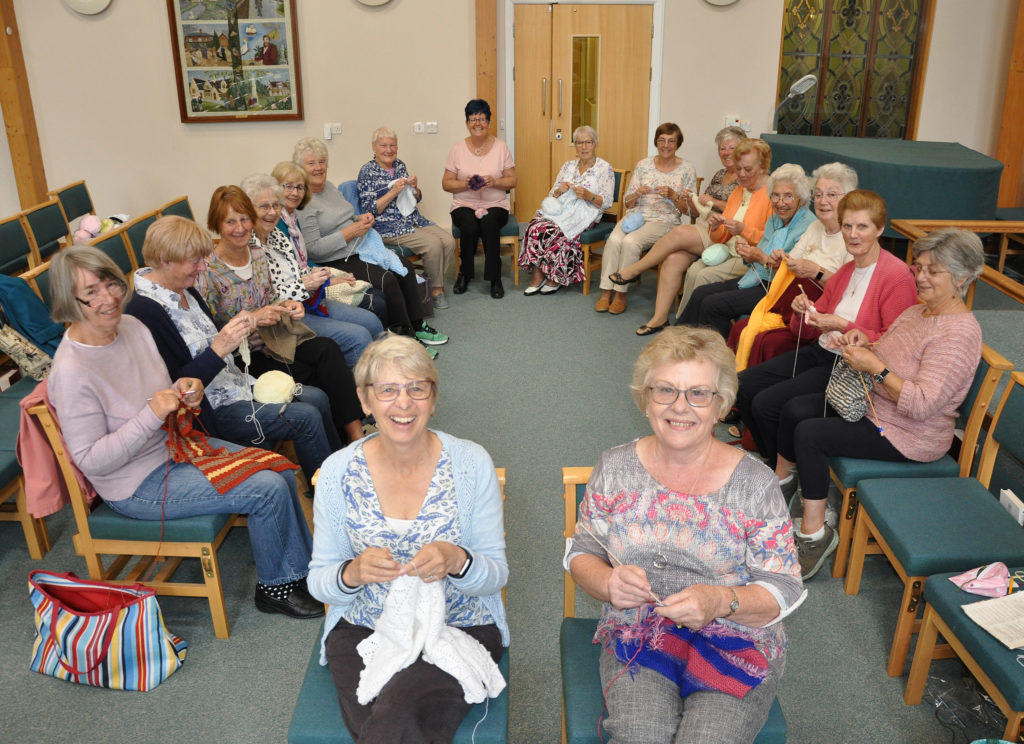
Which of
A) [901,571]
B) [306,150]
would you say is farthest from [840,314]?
[306,150]

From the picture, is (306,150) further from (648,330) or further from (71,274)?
(71,274)

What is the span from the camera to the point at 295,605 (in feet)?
9.30

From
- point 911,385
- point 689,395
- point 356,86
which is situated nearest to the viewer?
point 689,395

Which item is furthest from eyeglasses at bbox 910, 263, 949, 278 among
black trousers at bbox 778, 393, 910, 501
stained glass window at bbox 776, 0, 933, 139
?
stained glass window at bbox 776, 0, 933, 139

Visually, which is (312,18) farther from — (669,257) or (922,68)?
(922,68)

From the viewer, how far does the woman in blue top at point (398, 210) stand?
561 cm

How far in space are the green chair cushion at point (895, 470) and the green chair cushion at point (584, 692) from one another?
3.84ft

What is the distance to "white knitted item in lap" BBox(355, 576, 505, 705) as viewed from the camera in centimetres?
184

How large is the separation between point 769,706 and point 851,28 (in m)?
6.81

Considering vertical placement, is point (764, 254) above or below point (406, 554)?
above

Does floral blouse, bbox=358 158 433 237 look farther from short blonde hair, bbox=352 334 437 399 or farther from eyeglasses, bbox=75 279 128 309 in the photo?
short blonde hair, bbox=352 334 437 399

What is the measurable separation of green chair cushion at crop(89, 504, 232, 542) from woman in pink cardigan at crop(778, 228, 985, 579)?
2002 mm

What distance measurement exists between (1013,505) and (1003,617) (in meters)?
0.64

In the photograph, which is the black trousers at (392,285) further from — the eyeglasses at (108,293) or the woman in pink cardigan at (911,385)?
the woman in pink cardigan at (911,385)
